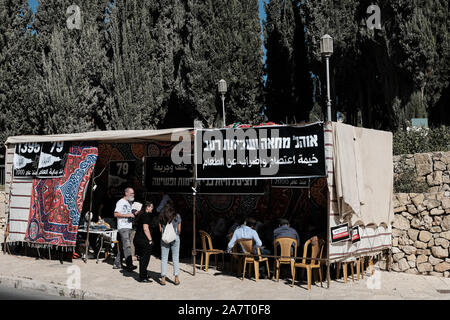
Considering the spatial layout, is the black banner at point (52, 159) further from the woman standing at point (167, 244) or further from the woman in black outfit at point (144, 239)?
the woman standing at point (167, 244)

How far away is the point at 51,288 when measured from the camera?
9133mm

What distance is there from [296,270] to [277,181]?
2447 mm

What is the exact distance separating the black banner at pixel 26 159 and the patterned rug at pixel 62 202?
43 cm

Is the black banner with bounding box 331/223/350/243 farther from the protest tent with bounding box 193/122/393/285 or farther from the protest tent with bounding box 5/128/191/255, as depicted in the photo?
the protest tent with bounding box 5/128/191/255

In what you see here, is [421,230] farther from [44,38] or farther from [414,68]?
[44,38]

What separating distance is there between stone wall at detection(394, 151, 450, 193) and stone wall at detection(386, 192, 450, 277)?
1037 mm

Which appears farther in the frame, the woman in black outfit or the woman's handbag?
the woman in black outfit

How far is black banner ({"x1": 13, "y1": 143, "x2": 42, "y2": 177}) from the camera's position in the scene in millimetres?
12523

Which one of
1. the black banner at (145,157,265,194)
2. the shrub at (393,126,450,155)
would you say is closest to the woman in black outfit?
the black banner at (145,157,265,194)

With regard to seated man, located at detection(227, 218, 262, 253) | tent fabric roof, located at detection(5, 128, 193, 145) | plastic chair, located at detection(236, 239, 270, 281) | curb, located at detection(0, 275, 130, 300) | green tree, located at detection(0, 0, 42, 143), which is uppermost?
green tree, located at detection(0, 0, 42, 143)

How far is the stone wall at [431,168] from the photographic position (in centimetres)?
1253

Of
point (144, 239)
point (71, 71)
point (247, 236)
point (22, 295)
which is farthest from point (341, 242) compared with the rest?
point (71, 71)

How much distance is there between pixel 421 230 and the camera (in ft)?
37.2
